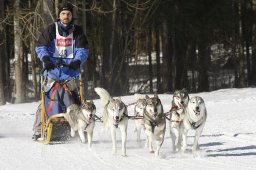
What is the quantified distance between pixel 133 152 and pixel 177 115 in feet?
2.51

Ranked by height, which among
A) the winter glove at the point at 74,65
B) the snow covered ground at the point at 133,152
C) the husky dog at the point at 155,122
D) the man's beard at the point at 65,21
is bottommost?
the snow covered ground at the point at 133,152

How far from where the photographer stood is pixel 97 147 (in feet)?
24.4

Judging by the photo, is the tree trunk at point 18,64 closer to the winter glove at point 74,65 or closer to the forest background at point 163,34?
the forest background at point 163,34

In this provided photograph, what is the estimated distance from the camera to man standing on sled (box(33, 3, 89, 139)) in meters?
7.75

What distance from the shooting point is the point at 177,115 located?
698 cm

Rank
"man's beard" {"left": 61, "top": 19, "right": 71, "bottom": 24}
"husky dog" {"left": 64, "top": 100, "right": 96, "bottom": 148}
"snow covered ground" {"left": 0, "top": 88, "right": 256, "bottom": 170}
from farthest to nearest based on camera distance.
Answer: "man's beard" {"left": 61, "top": 19, "right": 71, "bottom": 24}, "husky dog" {"left": 64, "top": 100, "right": 96, "bottom": 148}, "snow covered ground" {"left": 0, "top": 88, "right": 256, "bottom": 170}

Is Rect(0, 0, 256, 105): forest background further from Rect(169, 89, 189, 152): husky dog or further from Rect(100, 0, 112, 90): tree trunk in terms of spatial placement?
Rect(169, 89, 189, 152): husky dog

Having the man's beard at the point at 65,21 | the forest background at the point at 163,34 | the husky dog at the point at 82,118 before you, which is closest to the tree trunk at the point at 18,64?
the forest background at the point at 163,34

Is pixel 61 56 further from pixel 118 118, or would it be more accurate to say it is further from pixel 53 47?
pixel 118 118

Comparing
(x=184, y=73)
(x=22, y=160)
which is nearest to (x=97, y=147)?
(x=22, y=160)

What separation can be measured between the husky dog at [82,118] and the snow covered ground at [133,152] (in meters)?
0.21

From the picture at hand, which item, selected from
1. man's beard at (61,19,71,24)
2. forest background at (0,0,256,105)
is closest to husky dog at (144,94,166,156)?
man's beard at (61,19,71,24)

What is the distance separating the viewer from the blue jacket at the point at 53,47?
774 cm

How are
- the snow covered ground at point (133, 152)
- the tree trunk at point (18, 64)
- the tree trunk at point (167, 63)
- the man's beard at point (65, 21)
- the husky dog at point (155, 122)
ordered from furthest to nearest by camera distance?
the tree trunk at point (167, 63) → the tree trunk at point (18, 64) → the man's beard at point (65, 21) → the husky dog at point (155, 122) → the snow covered ground at point (133, 152)
